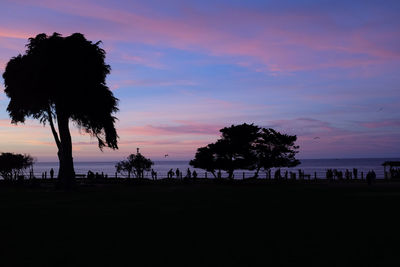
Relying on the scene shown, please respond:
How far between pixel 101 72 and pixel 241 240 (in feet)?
115

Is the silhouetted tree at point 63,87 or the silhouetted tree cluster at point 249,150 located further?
the silhouetted tree cluster at point 249,150

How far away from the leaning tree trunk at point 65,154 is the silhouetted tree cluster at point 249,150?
1818 cm

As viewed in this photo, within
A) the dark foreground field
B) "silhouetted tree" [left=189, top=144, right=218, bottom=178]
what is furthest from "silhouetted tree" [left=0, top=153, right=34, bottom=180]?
the dark foreground field

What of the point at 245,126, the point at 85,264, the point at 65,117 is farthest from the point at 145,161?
the point at 85,264

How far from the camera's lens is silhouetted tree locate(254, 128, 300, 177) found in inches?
2175

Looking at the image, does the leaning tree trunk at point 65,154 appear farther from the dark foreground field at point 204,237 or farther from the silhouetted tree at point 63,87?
the dark foreground field at point 204,237

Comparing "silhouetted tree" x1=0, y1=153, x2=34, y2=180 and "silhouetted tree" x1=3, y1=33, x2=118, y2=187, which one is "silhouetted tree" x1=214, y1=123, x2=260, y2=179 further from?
"silhouetted tree" x1=0, y1=153, x2=34, y2=180

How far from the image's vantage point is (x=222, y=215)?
19469 millimetres

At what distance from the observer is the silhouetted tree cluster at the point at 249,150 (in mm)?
54906

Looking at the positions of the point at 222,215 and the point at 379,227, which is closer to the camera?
the point at 379,227

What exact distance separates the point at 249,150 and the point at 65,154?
22020mm

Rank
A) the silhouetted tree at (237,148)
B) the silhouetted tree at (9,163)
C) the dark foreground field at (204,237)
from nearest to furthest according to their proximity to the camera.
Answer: the dark foreground field at (204,237)
the silhouetted tree at (237,148)
the silhouetted tree at (9,163)

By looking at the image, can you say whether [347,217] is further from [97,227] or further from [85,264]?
[85,264]

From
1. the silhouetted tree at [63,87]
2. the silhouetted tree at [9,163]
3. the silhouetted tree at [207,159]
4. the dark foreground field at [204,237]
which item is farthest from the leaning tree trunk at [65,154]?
the silhouetted tree at [9,163]
